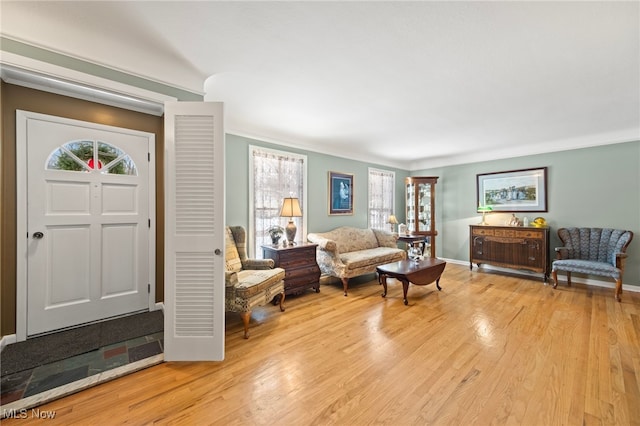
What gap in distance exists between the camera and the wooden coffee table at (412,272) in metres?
3.45

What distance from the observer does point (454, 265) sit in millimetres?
5840

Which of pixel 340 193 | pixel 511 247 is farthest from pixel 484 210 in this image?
pixel 340 193

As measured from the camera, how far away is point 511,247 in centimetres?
480

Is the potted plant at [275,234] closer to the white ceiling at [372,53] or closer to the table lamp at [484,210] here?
the white ceiling at [372,53]

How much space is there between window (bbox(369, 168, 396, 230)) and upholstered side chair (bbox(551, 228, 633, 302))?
3.08 metres

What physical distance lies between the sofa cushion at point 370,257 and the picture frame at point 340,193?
36.5 inches

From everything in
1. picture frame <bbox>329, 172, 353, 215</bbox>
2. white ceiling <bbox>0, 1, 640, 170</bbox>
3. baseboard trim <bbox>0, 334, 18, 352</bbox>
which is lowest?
baseboard trim <bbox>0, 334, 18, 352</bbox>

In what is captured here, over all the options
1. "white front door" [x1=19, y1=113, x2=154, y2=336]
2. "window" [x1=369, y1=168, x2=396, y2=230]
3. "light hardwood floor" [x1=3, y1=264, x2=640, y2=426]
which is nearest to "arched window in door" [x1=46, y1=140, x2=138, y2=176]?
"white front door" [x1=19, y1=113, x2=154, y2=336]

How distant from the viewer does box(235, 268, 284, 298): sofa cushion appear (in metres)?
2.57

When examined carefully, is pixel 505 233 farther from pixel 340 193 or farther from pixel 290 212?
pixel 290 212

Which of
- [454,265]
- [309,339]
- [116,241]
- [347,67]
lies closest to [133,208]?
[116,241]

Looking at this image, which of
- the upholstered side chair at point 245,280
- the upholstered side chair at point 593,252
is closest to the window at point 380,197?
the upholstered side chair at point 593,252

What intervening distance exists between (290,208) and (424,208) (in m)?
3.54

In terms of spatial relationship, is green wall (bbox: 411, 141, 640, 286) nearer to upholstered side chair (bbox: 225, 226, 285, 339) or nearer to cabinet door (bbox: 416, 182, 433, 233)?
cabinet door (bbox: 416, 182, 433, 233)
